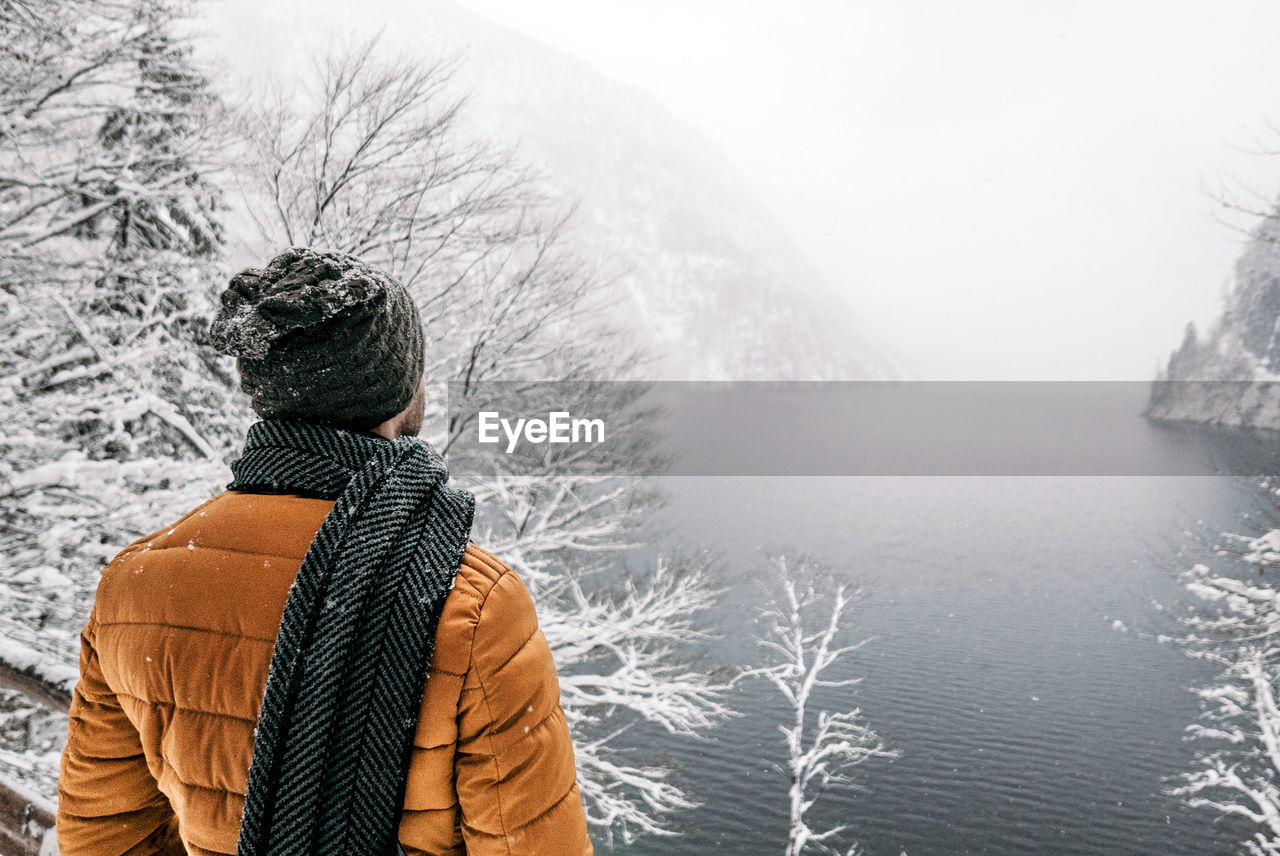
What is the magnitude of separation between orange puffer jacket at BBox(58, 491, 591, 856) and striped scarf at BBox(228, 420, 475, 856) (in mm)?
37

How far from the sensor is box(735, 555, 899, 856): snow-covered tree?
34.2ft

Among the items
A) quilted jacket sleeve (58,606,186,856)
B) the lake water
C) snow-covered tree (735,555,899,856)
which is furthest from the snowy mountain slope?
snow-covered tree (735,555,899,856)

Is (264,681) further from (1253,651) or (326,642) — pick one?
(1253,651)

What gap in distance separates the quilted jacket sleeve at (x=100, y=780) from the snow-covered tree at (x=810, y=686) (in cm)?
955

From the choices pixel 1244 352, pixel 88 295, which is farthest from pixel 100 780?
pixel 1244 352

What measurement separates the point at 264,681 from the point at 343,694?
0.41 ft

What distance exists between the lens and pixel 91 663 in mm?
991

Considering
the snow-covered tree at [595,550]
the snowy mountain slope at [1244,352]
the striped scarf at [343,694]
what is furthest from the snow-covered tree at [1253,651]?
the striped scarf at [343,694]

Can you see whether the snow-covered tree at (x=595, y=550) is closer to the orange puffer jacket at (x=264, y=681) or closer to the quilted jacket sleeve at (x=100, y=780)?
the quilted jacket sleeve at (x=100, y=780)

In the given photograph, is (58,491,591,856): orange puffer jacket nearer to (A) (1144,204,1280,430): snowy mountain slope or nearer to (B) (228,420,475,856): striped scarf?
(B) (228,420,475,856): striped scarf

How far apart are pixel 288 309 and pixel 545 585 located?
704cm

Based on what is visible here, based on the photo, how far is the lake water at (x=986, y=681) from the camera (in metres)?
13.0

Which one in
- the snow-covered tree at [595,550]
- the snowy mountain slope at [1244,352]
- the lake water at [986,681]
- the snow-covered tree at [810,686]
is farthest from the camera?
the lake water at [986,681]

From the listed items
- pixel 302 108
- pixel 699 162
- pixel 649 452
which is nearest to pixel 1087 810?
pixel 649 452
